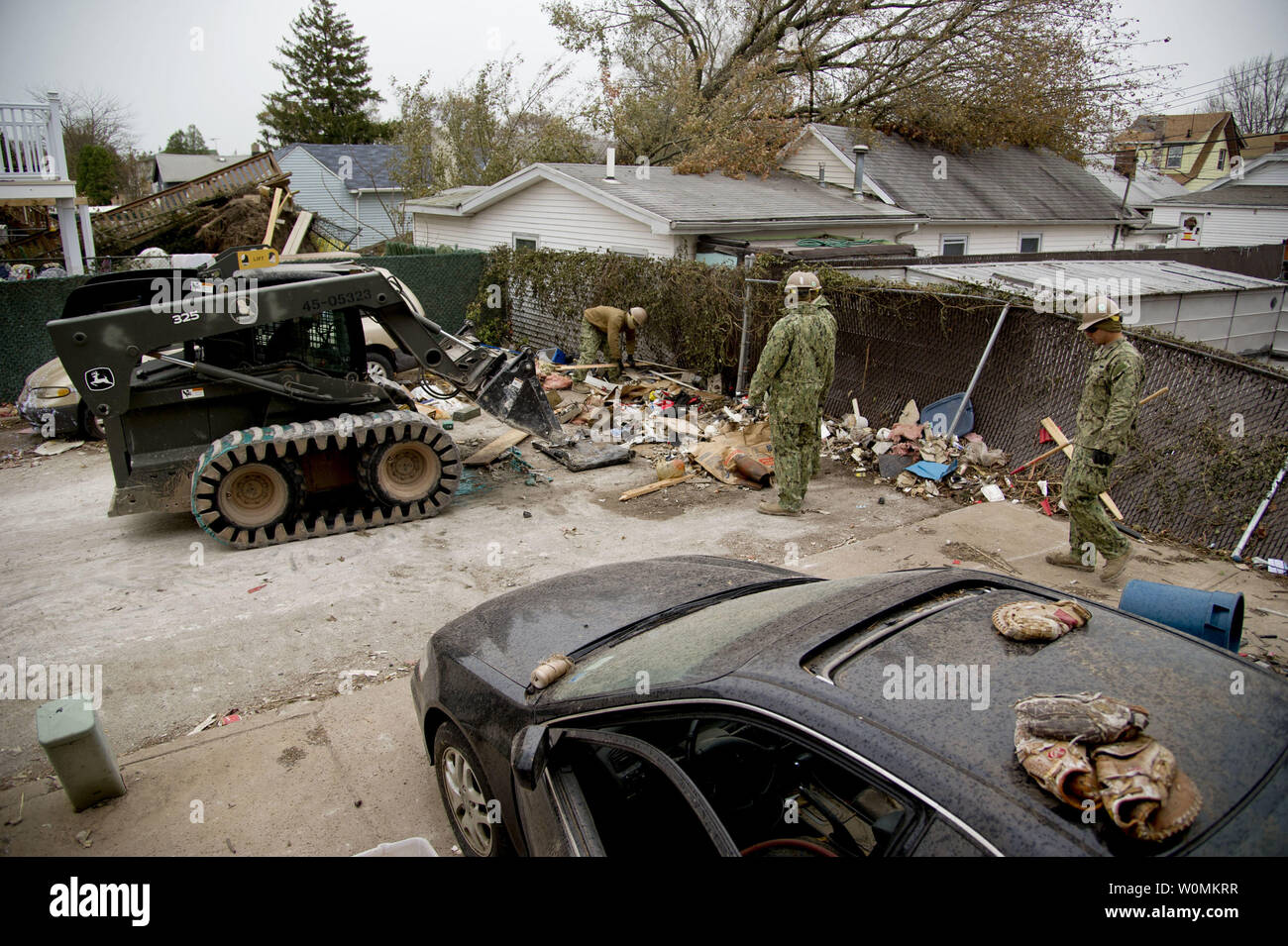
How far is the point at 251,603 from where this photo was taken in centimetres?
599

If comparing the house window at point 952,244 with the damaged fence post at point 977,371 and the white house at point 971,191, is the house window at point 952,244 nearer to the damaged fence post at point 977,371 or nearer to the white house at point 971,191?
the white house at point 971,191

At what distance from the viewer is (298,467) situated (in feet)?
24.4

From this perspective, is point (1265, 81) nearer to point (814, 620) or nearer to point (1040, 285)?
point (1040, 285)

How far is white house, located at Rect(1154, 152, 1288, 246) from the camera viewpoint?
34.1 meters

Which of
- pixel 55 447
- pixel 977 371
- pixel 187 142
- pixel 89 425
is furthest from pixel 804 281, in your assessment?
pixel 187 142

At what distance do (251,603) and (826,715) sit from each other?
5.23 m

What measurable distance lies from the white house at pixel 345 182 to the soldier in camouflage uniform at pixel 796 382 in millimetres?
30384

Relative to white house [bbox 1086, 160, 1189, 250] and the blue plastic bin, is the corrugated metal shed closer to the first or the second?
the blue plastic bin

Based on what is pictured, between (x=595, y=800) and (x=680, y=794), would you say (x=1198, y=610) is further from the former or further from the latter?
(x=595, y=800)

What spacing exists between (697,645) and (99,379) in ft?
20.9

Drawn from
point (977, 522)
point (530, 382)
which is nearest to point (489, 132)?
point (530, 382)

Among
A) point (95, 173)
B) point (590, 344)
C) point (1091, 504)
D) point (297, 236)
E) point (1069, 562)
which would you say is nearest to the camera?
point (1091, 504)

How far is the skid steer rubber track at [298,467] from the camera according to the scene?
694cm

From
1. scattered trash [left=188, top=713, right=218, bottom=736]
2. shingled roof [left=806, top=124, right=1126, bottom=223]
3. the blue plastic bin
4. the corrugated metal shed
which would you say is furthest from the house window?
scattered trash [left=188, top=713, right=218, bottom=736]
